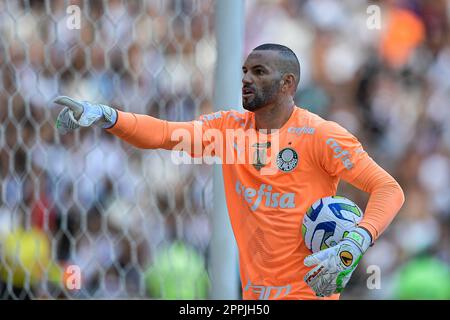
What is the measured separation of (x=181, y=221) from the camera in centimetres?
425

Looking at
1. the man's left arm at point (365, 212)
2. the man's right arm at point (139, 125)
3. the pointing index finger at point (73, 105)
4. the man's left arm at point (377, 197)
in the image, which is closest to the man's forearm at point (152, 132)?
the man's right arm at point (139, 125)

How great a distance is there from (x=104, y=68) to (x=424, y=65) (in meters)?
2.19

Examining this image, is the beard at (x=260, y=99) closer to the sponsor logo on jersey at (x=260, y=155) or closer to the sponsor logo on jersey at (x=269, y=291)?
the sponsor logo on jersey at (x=260, y=155)

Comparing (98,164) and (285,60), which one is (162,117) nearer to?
(98,164)

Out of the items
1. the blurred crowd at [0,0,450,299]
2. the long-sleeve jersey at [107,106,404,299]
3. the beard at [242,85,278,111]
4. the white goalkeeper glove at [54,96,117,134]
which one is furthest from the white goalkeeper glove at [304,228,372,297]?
the blurred crowd at [0,0,450,299]

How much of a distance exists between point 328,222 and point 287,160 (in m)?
0.27

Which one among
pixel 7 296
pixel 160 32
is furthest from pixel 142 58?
pixel 7 296

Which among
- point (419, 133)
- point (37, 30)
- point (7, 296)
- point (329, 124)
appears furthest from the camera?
point (419, 133)

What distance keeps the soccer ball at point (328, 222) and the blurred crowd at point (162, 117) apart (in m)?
1.12

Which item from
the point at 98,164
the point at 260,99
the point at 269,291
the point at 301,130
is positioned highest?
the point at 260,99

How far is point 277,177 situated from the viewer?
9.18 ft

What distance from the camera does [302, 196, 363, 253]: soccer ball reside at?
2.64 metres

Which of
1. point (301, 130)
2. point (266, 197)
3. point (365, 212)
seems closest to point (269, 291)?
point (266, 197)

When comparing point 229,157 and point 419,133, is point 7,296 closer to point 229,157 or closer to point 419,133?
point 229,157
